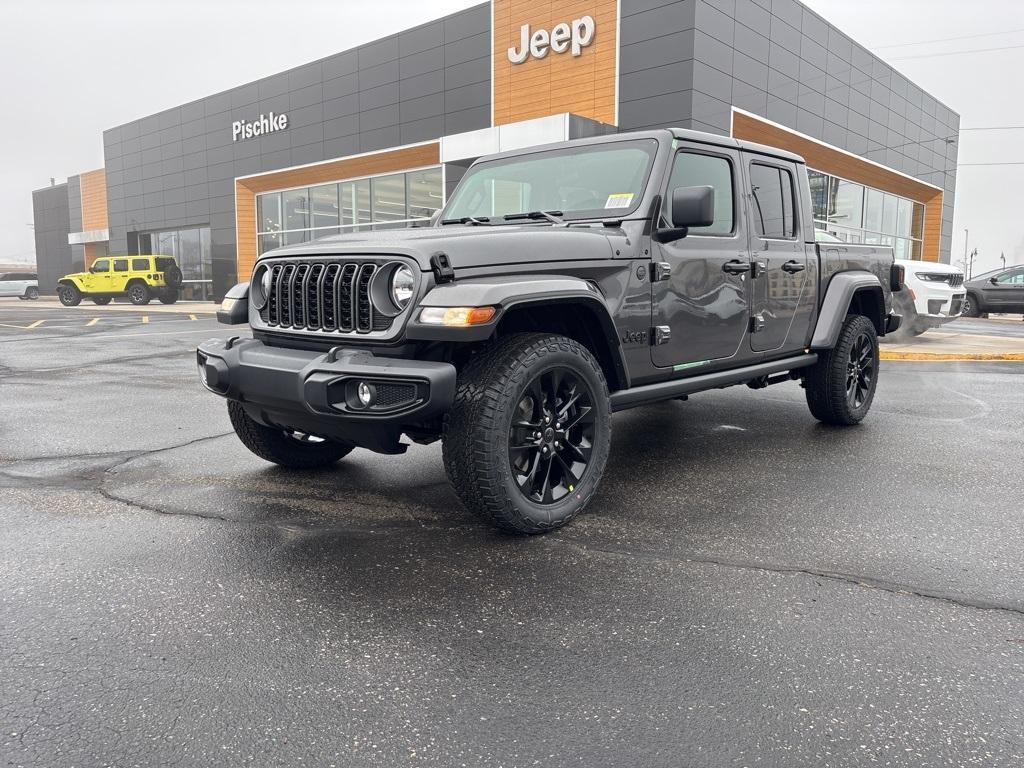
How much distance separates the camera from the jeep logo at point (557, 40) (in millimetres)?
20422

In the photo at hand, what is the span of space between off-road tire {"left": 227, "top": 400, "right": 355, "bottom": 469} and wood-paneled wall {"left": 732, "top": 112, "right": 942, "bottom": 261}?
60.4 feet

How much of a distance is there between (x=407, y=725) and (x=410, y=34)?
A: 26374mm

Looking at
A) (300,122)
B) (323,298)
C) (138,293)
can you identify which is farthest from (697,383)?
(138,293)

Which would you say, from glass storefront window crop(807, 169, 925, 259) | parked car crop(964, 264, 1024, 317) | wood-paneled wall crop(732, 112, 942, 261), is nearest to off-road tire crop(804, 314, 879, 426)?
wood-paneled wall crop(732, 112, 942, 261)

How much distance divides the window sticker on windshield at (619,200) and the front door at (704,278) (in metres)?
0.20

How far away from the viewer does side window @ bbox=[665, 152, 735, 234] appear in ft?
14.8

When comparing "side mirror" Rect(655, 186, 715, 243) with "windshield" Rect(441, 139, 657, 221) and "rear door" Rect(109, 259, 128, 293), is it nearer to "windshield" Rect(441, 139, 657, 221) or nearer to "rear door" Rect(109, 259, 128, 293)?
"windshield" Rect(441, 139, 657, 221)

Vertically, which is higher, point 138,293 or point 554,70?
point 554,70

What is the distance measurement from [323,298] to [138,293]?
30360 mm

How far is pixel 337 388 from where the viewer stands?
327 cm

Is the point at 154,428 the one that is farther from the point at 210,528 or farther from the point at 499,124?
the point at 499,124

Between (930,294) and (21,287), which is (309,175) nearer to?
(21,287)

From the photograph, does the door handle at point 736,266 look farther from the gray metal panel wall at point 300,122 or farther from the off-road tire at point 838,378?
the gray metal panel wall at point 300,122

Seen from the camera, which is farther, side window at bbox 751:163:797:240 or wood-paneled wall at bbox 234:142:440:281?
wood-paneled wall at bbox 234:142:440:281
